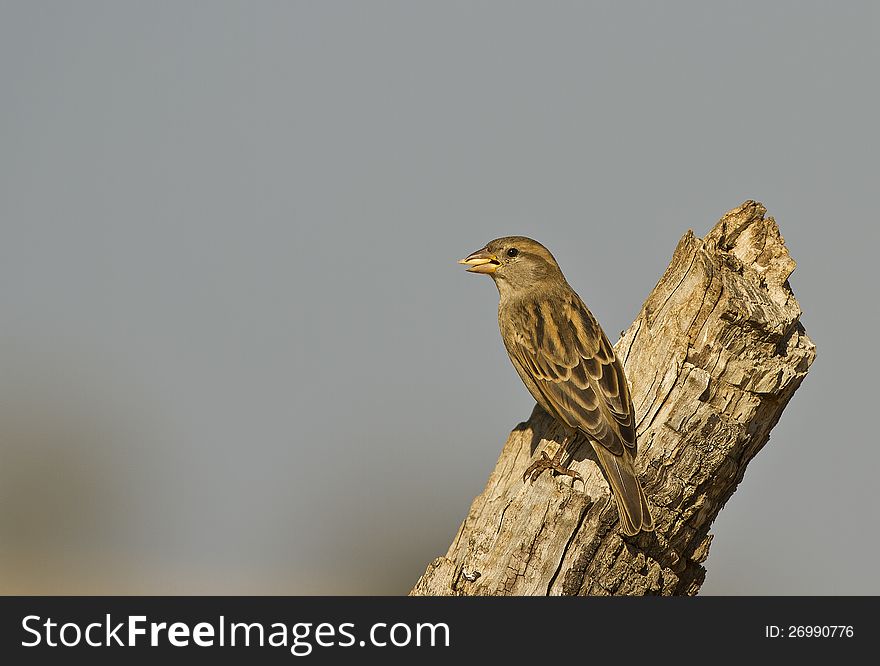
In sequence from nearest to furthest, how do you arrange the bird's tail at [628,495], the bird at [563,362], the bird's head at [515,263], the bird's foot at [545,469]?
1. the bird's tail at [628,495]
2. the bird at [563,362]
3. the bird's foot at [545,469]
4. the bird's head at [515,263]

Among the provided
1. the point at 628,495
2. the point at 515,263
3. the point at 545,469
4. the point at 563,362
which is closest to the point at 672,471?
the point at 628,495

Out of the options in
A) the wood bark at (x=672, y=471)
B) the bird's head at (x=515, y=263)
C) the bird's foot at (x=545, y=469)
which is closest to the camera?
the wood bark at (x=672, y=471)

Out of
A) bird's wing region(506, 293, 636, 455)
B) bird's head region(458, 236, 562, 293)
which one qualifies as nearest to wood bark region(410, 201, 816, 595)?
bird's wing region(506, 293, 636, 455)

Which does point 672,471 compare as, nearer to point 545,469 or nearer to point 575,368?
point 545,469

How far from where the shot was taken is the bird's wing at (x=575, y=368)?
5305mm

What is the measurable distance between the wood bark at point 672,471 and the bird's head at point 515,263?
6.31ft

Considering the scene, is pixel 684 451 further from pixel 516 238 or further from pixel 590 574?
pixel 516 238

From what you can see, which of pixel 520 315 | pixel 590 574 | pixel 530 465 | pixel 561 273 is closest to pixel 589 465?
pixel 530 465

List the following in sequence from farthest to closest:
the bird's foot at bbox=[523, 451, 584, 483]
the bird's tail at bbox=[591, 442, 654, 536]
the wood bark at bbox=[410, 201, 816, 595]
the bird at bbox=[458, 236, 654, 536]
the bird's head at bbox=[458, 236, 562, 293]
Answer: the bird's head at bbox=[458, 236, 562, 293] < the bird's foot at bbox=[523, 451, 584, 483] < the bird at bbox=[458, 236, 654, 536] < the wood bark at bbox=[410, 201, 816, 595] < the bird's tail at bbox=[591, 442, 654, 536]

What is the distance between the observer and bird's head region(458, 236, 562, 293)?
730 centimetres

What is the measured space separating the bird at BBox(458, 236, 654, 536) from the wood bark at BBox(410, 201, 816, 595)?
12cm

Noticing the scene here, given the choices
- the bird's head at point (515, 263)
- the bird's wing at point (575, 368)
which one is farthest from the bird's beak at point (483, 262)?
the bird's wing at point (575, 368)

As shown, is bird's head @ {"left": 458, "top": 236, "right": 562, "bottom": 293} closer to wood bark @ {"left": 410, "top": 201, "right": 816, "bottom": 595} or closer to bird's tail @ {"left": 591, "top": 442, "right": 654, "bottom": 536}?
wood bark @ {"left": 410, "top": 201, "right": 816, "bottom": 595}

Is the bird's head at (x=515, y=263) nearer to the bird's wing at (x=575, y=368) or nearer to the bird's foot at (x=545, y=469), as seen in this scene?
the bird's wing at (x=575, y=368)
